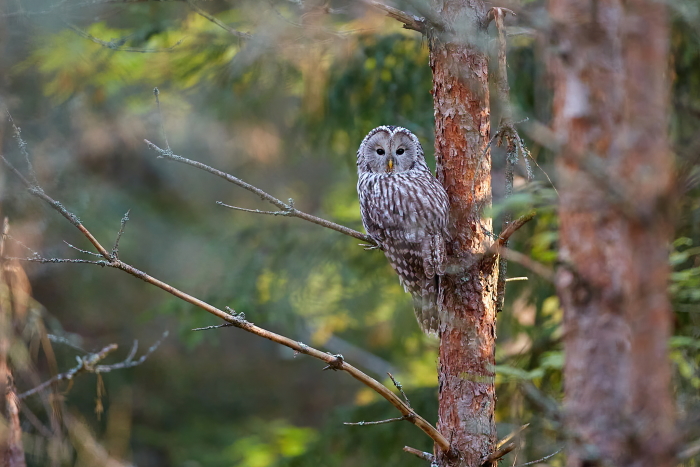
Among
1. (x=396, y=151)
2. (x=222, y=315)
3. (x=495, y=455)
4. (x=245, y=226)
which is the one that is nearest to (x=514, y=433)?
(x=495, y=455)

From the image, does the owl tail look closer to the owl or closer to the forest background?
the owl

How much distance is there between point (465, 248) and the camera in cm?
312

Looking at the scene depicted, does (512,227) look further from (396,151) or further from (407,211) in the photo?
(396,151)

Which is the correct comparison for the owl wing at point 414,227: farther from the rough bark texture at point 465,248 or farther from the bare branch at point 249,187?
the bare branch at point 249,187

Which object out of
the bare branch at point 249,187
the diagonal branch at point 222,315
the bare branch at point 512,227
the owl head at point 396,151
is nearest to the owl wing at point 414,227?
the owl head at point 396,151

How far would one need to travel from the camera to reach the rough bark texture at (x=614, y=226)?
4.66ft

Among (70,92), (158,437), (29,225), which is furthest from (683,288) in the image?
(158,437)

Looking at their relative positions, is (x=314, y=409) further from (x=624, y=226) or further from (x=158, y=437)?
(x=624, y=226)

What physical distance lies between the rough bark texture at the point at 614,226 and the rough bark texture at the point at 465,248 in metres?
1.22

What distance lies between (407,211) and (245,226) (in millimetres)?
4635

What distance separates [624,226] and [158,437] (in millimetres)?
9316

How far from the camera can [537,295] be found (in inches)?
207

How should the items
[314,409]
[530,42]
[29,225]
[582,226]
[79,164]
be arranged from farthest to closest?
[314,409] → [79,164] → [530,42] → [29,225] → [582,226]

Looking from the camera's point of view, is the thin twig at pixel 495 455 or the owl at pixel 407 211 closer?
the thin twig at pixel 495 455
